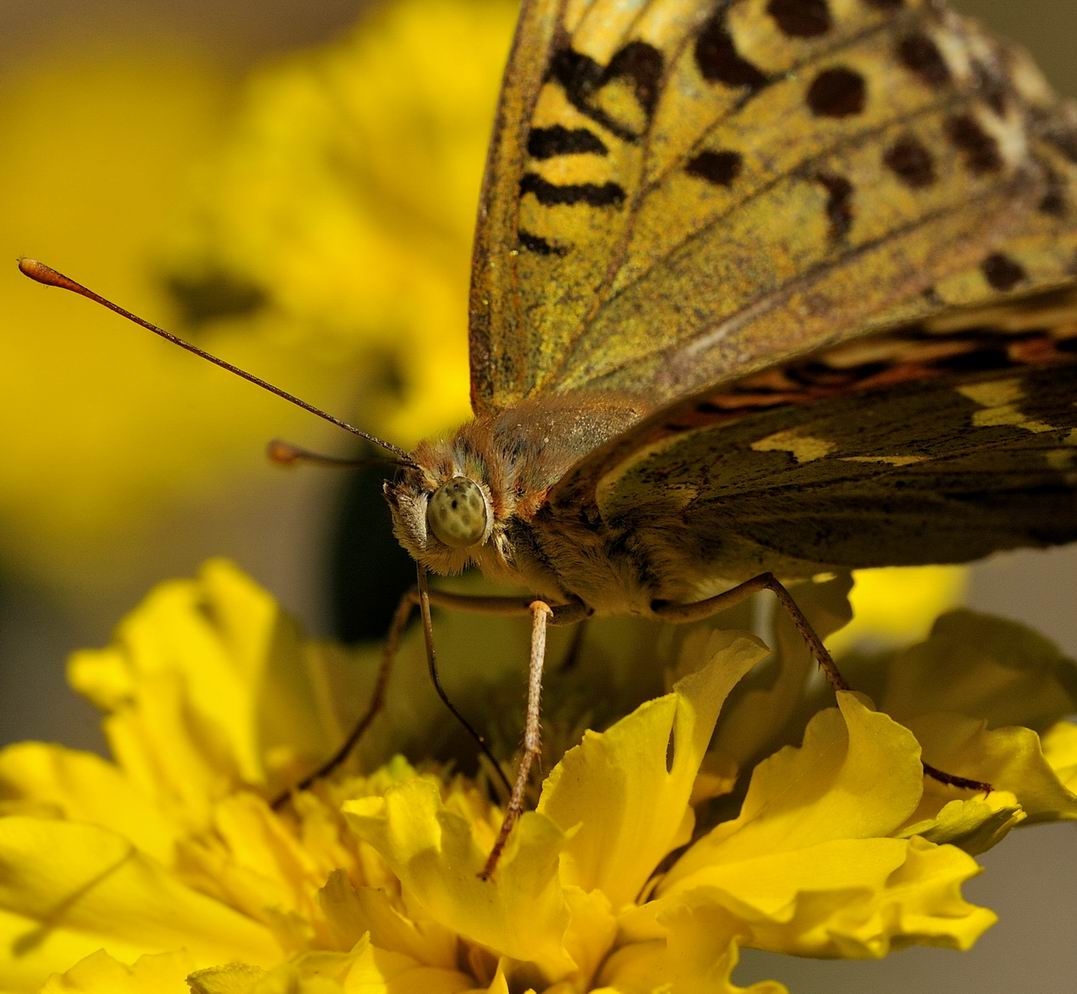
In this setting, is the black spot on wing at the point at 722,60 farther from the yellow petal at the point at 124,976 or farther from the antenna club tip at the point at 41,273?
the yellow petal at the point at 124,976

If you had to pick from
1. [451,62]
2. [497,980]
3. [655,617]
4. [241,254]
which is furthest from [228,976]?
[451,62]

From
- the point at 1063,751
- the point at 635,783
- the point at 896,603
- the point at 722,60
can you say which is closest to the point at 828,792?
the point at 635,783

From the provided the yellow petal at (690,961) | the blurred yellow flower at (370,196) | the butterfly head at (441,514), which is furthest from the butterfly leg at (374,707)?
the blurred yellow flower at (370,196)

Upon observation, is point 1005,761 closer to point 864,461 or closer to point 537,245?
point 864,461

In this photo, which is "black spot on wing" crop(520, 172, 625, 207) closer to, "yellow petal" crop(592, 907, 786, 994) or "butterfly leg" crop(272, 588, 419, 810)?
"butterfly leg" crop(272, 588, 419, 810)

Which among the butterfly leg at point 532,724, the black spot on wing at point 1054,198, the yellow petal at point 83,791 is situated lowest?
the yellow petal at point 83,791
